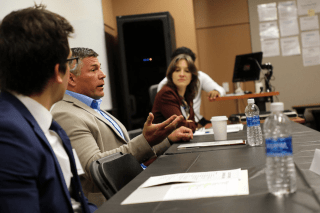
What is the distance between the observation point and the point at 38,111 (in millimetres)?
932

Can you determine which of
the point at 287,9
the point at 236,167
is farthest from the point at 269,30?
the point at 236,167

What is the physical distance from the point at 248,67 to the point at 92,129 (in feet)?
9.93

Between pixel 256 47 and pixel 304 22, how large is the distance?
87 centimetres

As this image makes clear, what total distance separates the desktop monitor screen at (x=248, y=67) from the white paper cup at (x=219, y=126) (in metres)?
2.59

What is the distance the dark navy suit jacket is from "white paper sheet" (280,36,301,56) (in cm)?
517

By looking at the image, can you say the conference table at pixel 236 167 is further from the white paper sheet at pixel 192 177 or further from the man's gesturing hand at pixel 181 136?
the man's gesturing hand at pixel 181 136

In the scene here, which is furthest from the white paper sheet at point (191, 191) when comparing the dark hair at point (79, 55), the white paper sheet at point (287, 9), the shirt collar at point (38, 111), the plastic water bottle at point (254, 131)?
the white paper sheet at point (287, 9)

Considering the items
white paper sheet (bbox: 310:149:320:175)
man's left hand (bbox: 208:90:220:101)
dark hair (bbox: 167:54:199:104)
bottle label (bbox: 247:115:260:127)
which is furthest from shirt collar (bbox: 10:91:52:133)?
man's left hand (bbox: 208:90:220:101)

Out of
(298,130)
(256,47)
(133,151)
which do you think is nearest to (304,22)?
(256,47)

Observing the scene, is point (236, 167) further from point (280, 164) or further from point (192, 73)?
point (192, 73)

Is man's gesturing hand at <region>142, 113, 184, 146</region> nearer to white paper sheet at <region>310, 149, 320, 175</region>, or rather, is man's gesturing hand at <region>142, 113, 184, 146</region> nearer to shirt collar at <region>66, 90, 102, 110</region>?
shirt collar at <region>66, 90, 102, 110</region>

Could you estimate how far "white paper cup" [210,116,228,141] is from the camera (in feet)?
5.60

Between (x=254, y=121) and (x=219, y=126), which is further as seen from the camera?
(x=219, y=126)

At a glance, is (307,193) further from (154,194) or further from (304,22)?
(304,22)
